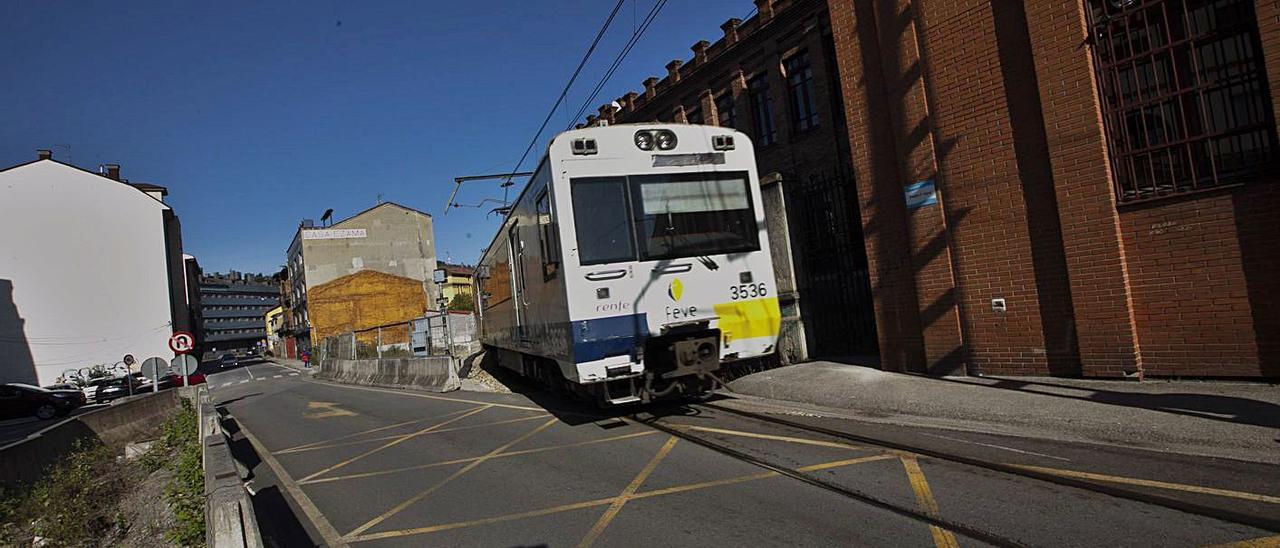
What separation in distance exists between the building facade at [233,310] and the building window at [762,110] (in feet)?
396

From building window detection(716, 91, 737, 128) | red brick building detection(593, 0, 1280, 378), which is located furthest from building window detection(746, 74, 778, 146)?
red brick building detection(593, 0, 1280, 378)

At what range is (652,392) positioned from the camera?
762 centimetres

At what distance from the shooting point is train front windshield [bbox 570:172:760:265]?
7418 mm

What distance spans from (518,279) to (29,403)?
2421 cm

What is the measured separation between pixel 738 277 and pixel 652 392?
1.67m

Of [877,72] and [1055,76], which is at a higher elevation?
[877,72]

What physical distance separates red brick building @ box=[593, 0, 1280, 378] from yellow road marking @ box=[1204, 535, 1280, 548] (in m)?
4.18

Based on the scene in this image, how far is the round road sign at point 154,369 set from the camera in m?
16.4

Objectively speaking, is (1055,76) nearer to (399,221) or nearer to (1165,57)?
(1165,57)

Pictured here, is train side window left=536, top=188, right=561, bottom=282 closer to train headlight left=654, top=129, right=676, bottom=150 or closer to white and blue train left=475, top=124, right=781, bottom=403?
white and blue train left=475, top=124, right=781, bottom=403

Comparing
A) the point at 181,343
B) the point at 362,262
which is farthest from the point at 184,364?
the point at 362,262

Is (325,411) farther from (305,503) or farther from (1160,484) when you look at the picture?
(1160,484)

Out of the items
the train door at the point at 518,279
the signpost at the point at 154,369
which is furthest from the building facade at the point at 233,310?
the train door at the point at 518,279

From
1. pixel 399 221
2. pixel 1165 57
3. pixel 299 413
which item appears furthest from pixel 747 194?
pixel 399 221
